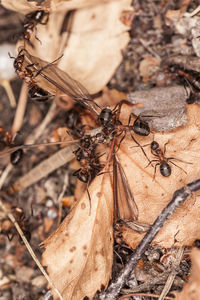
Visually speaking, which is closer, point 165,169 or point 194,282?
point 194,282

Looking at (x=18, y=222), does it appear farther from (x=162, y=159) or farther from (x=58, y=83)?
(x=162, y=159)

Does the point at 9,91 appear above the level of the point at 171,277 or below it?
above

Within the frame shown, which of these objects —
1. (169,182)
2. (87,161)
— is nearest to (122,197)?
(169,182)

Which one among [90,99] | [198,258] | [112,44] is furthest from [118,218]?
[112,44]

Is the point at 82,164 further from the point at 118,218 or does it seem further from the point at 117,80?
the point at 117,80

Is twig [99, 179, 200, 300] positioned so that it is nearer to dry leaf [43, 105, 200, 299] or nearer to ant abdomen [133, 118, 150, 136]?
dry leaf [43, 105, 200, 299]

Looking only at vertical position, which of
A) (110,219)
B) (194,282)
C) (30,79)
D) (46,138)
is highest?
(30,79)
